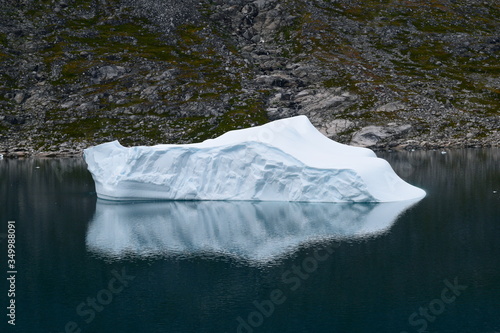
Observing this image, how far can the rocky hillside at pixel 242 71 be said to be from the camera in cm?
9619

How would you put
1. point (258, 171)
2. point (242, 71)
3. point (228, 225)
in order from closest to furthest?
1. point (228, 225)
2. point (258, 171)
3. point (242, 71)

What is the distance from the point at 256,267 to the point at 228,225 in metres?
11.1

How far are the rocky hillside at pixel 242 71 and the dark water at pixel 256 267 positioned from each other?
1972 inches

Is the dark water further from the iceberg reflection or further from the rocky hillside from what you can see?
the rocky hillside

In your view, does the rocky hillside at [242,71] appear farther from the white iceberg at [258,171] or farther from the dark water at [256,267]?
→ the dark water at [256,267]

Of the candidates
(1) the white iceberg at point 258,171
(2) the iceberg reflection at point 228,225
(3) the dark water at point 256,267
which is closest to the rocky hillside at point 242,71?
(1) the white iceberg at point 258,171

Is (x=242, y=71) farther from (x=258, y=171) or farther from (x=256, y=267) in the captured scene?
(x=256, y=267)

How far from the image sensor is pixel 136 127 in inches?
3848

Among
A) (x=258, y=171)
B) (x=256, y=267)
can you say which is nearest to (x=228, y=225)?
(x=258, y=171)

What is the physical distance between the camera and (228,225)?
3859 cm

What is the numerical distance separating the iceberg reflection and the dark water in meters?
0.14

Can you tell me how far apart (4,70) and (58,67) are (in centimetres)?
1069

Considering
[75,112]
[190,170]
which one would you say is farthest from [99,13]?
[190,170]

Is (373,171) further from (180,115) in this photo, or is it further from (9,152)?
(9,152)
